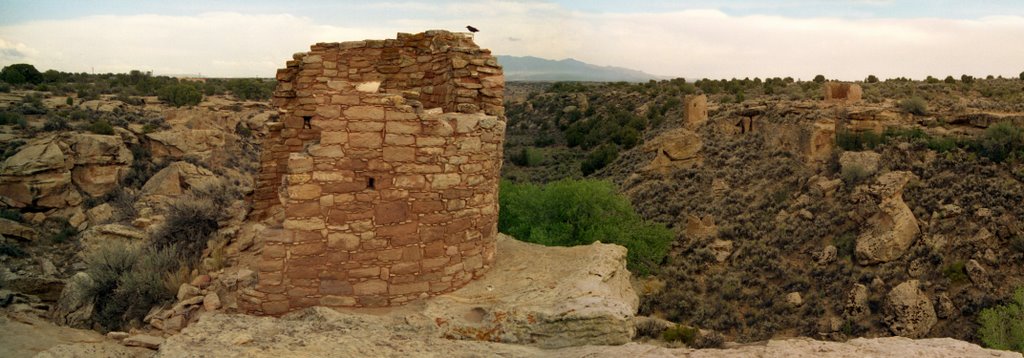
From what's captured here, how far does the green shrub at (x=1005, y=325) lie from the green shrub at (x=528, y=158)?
20.5m

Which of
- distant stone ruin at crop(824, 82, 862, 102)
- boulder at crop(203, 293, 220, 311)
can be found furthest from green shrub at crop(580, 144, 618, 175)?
boulder at crop(203, 293, 220, 311)

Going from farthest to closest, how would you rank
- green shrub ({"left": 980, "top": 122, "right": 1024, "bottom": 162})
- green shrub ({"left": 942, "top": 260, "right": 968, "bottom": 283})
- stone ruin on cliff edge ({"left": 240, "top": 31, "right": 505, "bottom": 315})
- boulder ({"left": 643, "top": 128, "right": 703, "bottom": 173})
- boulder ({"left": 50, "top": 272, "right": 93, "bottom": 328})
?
boulder ({"left": 643, "top": 128, "right": 703, "bottom": 173}) → green shrub ({"left": 980, "top": 122, "right": 1024, "bottom": 162}) → green shrub ({"left": 942, "top": 260, "right": 968, "bottom": 283}) → boulder ({"left": 50, "top": 272, "right": 93, "bottom": 328}) → stone ruin on cliff edge ({"left": 240, "top": 31, "right": 505, "bottom": 315})

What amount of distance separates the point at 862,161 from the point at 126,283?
718 inches

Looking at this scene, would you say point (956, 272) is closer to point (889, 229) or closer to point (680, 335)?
point (889, 229)

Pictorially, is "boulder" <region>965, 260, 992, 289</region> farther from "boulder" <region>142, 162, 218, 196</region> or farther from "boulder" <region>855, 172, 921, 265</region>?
"boulder" <region>142, 162, 218, 196</region>

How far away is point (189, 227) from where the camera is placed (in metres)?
8.91

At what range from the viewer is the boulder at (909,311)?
1309cm

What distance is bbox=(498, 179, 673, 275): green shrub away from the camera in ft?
51.0

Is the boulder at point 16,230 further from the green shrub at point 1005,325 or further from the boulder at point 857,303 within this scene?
the green shrub at point 1005,325

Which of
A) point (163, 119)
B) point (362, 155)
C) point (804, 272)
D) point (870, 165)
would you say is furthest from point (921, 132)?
point (163, 119)

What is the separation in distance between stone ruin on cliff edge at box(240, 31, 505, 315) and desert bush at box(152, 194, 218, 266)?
295cm

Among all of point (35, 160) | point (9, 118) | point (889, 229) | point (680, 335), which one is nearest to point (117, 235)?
point (680, 335)

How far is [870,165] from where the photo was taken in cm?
1812

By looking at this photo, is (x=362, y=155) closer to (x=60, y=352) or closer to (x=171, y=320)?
(x=171, y=320)
